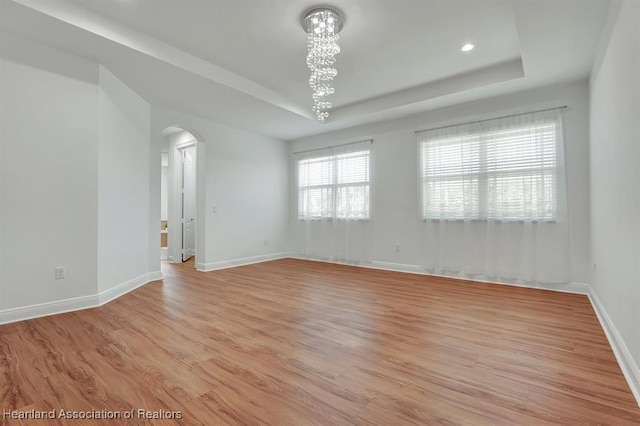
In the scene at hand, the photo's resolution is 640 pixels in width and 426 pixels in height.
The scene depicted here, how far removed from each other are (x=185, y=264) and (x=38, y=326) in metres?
3.49

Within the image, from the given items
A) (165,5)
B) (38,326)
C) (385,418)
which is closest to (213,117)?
(165,5)

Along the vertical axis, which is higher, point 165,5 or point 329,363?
point 165,5

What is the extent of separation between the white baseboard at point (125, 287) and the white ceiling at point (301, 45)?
256cm

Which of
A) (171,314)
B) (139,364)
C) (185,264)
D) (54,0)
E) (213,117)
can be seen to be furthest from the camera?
(185,264)

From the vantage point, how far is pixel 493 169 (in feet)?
14.2

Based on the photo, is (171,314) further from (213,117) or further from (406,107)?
(406,107)

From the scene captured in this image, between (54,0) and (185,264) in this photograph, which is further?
(185,264)

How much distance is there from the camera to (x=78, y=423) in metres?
1.45

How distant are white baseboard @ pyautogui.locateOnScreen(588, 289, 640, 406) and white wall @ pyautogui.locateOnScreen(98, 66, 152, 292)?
457 centimetres

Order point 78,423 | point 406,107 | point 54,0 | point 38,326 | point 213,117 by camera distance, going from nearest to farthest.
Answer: point 78,423
point 54,0
point 38,326
point 406,107
point 213,117

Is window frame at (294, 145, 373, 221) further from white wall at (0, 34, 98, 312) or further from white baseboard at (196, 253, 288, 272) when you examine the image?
white wall at (0, 34, 98, 312)

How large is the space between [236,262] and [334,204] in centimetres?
227

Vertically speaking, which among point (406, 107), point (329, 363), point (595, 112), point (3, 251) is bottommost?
point (329, 363)

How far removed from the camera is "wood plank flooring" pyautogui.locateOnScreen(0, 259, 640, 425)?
1.56m
